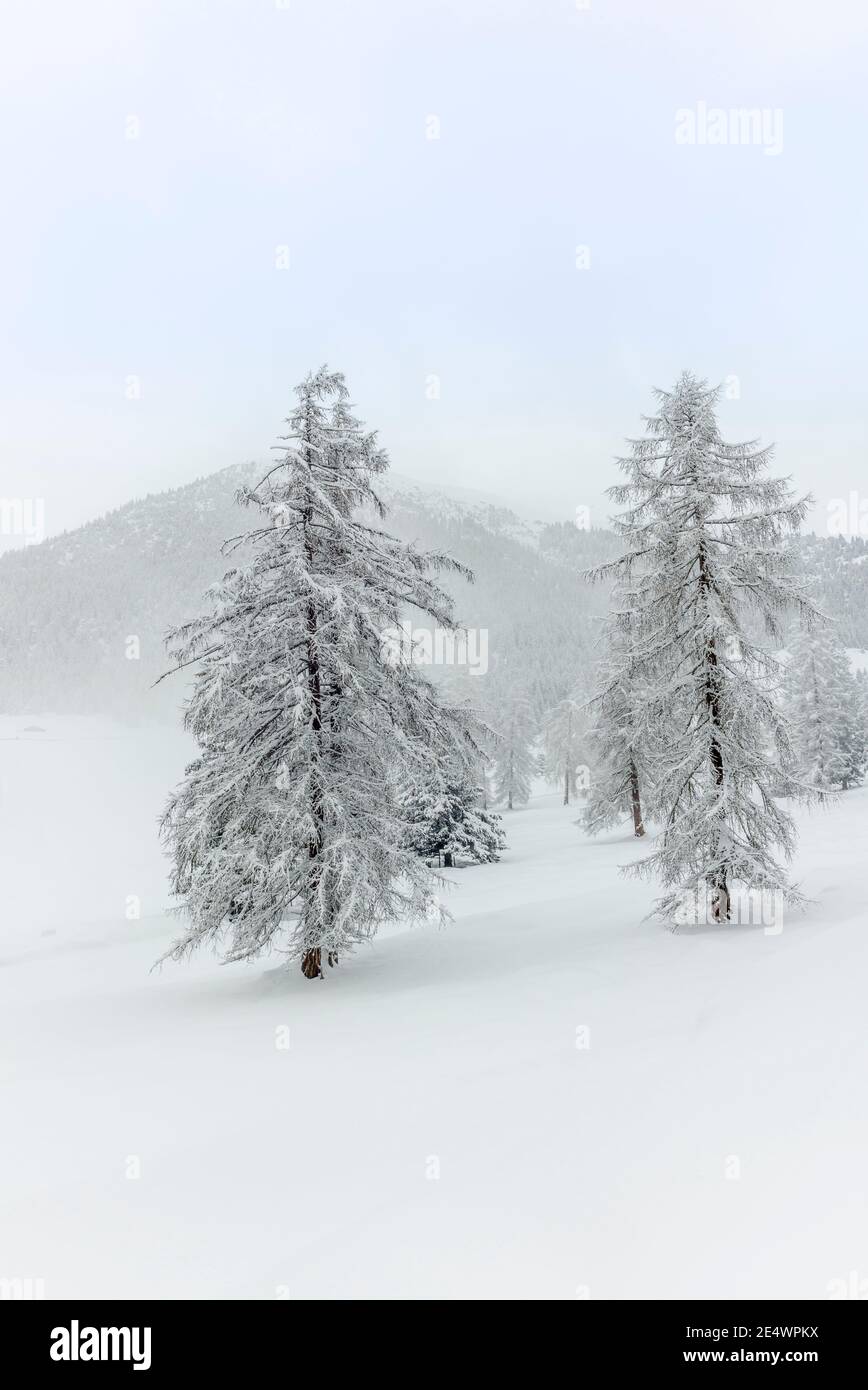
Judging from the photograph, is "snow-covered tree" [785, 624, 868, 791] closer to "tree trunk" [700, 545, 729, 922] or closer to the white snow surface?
"tree trunk" [700, 545, 729, 922]

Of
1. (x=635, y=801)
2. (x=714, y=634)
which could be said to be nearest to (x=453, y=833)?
(x=635, y=801)

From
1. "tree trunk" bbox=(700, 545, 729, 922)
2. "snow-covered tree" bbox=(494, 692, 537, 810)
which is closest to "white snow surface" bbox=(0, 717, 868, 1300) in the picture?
"tree trunk" bbox=(700, 545, 729, 922)

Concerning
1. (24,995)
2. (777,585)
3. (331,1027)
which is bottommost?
(24,995)

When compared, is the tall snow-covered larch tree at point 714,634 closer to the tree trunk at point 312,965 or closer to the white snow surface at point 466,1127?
the white snow surface at point 466,1127

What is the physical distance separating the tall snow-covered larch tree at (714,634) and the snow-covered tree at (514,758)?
53044 mm

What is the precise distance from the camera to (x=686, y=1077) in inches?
235

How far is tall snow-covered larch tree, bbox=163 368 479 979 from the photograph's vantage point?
35.6 feet

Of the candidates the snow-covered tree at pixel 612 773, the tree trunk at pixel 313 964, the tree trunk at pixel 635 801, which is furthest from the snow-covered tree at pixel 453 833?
the tree trunk at pixel 313 964

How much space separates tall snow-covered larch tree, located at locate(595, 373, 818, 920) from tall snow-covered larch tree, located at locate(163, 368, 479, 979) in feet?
14.9
